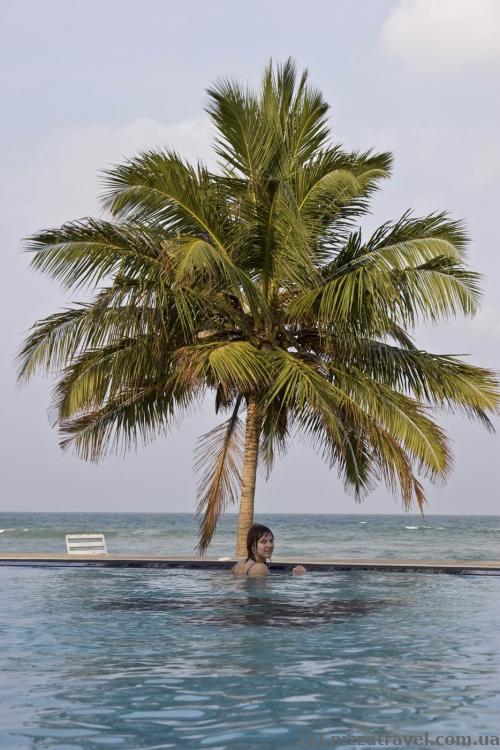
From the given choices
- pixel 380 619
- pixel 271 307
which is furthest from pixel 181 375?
pixel 380 619

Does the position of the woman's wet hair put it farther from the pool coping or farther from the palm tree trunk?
the palm tree trunk

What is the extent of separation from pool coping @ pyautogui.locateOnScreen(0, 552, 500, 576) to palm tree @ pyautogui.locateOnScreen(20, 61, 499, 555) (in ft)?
3.26

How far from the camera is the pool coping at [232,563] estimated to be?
15328mm

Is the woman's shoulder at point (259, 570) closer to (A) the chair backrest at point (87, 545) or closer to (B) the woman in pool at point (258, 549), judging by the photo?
(B) the woman in pool at point (258, 549)

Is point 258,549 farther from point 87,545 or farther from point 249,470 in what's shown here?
point 87,545

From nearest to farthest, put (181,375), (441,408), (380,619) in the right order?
(380,619) < (181,375) < (441,408)

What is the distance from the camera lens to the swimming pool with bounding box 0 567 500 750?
18.2 ft

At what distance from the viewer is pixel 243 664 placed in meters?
7.60

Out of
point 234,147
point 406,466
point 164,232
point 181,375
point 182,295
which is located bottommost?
point 406,466

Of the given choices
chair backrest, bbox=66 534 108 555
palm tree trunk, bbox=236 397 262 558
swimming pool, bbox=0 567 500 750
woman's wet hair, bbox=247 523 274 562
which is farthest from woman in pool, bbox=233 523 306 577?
chair backrest, bbox=66 534 108 555

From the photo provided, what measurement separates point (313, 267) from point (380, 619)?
7.29 metres

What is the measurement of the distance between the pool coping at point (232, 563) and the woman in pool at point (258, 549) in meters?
2.18

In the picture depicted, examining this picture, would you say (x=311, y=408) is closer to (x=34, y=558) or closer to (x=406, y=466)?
(x=406, y=466)

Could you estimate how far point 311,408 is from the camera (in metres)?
15.9
